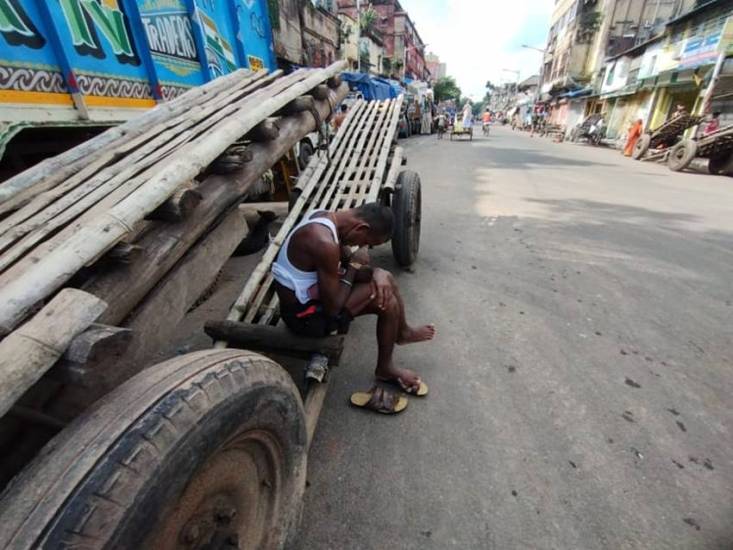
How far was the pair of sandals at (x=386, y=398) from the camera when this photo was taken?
85.9 inches

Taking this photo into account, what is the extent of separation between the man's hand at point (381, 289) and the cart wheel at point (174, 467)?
3.23 ft

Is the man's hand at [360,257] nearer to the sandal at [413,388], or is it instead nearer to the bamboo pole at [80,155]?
the sandal at [413,388]

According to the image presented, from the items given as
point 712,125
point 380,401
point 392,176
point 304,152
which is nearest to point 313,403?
point 380,401

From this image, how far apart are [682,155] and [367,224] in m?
14.0

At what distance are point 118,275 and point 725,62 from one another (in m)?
19.7

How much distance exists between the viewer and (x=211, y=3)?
5.20 metres

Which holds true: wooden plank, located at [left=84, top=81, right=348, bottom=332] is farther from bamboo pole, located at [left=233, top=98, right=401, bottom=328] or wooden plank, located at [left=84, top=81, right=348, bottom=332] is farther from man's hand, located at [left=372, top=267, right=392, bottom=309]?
man's hand, located at [left=372, top=267, right=392, bottom=309]

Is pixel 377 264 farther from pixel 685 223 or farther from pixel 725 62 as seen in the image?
pixel 725 62

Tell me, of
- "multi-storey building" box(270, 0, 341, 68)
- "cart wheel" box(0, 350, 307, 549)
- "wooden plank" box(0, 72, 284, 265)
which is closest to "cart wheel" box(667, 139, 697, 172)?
"multi-storey building" box(270, 0, 341, 68)

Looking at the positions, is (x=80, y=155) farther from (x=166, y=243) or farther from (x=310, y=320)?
(x=310, y=320)

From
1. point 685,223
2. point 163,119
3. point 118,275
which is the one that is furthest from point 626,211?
point 118,275

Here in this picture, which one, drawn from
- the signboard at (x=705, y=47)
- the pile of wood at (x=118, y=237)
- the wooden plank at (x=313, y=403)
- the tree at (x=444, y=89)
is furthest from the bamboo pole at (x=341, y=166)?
the tree at (x=444, y=89)

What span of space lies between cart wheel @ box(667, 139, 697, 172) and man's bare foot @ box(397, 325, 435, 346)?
501 inches

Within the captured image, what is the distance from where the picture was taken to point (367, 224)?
2.04 metres
